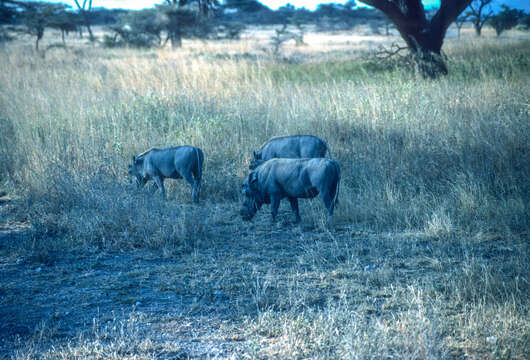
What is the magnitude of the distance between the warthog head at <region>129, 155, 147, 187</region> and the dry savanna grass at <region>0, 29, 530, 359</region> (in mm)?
385

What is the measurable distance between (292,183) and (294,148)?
44.5 inches

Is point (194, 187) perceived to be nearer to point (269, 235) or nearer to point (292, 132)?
point (269, 235)

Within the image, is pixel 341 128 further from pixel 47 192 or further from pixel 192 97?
pixel 47 192

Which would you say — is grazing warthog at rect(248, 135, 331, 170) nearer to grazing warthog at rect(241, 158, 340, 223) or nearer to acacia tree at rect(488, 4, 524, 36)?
grazing warthog at rect(241, 158, 340, 223)

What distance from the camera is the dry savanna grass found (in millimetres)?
3453

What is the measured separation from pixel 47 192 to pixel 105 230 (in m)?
1.59

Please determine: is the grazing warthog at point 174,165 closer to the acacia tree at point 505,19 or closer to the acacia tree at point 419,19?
the acacia tree at point 419,19

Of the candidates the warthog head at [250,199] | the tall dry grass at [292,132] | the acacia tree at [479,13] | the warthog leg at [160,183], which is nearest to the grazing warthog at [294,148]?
the warthog head at [250,199]

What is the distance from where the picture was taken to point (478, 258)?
4727mm

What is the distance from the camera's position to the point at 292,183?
552cm

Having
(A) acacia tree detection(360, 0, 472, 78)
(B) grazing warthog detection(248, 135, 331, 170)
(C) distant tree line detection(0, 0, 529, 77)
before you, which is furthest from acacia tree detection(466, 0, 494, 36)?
(B) grazing warthog detection(248, 135, 331, 170)

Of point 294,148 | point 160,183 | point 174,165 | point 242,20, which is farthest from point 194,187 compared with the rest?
point 242,20

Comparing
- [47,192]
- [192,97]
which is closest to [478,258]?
[47,192]

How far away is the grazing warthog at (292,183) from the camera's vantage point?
5.37m
